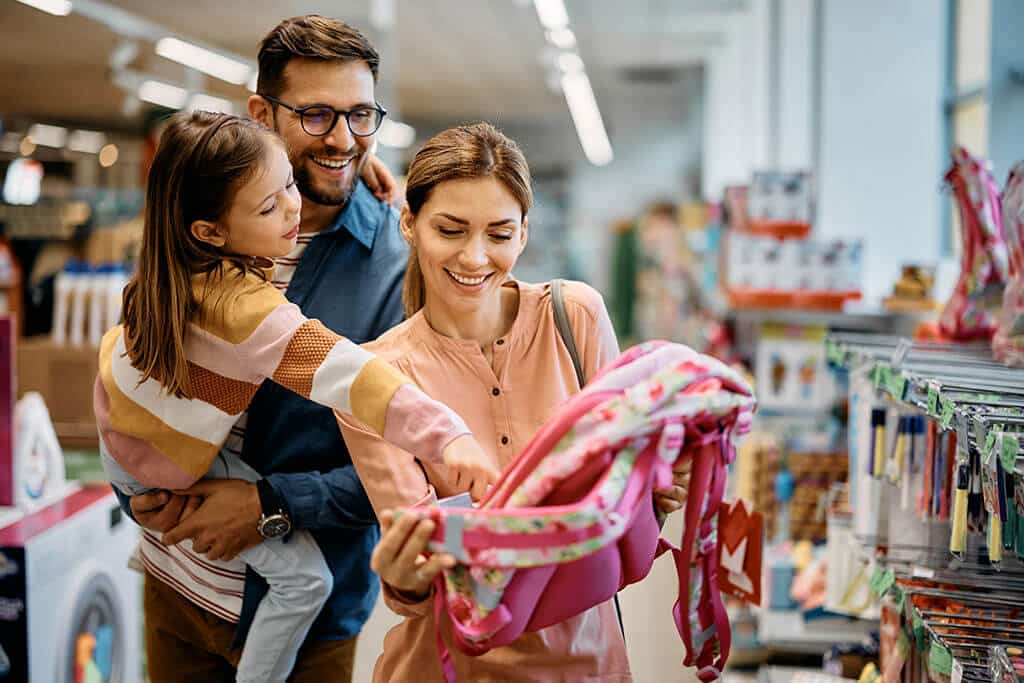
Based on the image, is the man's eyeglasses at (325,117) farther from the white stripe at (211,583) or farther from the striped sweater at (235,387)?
the white stripe at (211,583)

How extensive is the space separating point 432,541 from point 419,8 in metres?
9.52

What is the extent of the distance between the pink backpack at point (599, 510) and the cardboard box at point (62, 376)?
4013 mm

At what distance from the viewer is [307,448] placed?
2.21 metres

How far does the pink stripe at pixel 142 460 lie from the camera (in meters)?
2.05

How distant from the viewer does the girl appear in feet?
6.00

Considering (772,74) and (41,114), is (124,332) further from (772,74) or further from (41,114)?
(41,114)

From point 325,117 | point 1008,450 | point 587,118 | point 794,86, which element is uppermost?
point 587,118

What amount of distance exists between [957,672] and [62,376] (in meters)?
4.41

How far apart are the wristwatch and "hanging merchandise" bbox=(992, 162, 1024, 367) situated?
1.70m

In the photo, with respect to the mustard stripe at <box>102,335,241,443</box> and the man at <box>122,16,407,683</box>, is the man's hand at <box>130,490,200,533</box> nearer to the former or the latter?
the man at <box>122,16,407,683</box>

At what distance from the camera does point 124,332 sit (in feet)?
6.73

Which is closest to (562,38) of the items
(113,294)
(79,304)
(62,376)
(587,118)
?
(113,294)

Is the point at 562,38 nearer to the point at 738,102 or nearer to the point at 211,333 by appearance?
the point at 738,102

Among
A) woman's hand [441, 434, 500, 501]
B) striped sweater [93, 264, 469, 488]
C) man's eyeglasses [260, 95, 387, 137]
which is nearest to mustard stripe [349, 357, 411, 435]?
striped sweater [93, 264, 469, 488]
